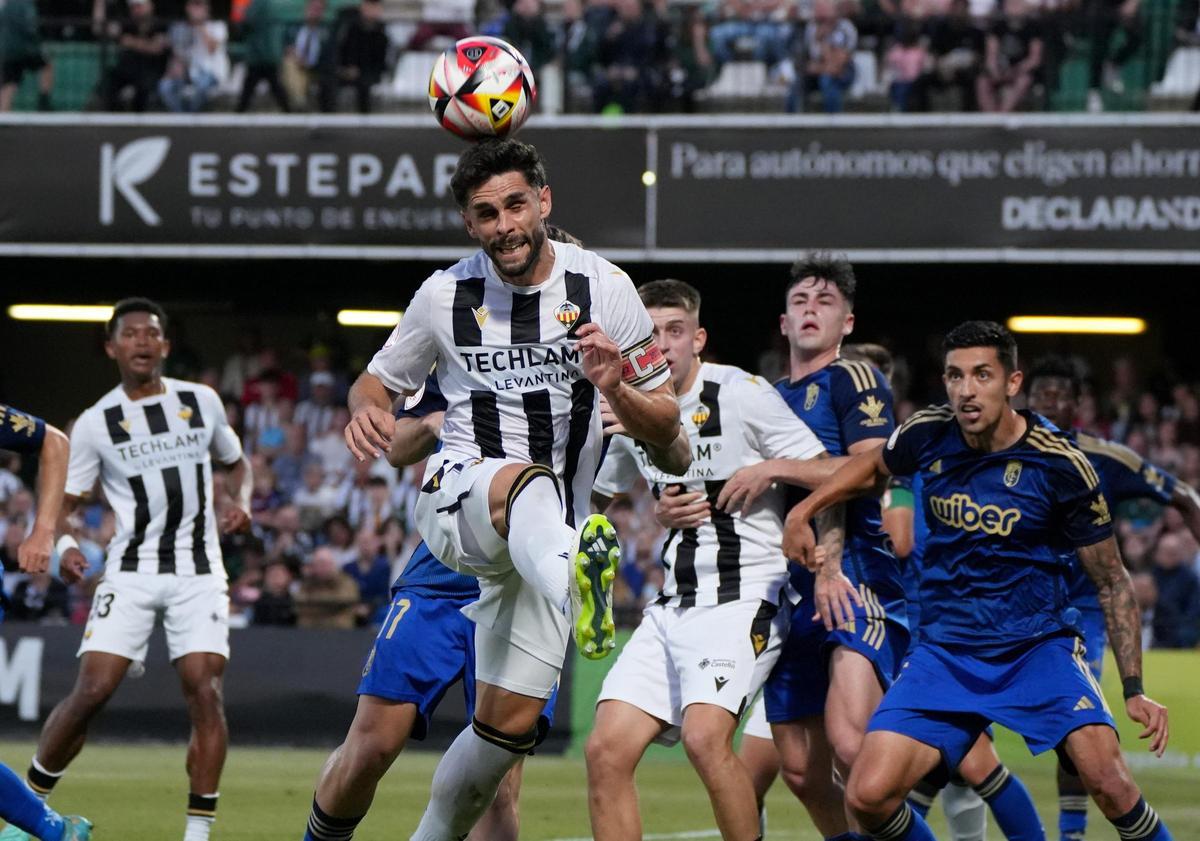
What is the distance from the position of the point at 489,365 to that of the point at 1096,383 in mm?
15069

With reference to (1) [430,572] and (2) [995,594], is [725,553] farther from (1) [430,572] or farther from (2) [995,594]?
(1) [430,572]

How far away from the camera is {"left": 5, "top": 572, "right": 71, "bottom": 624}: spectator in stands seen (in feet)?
49.1

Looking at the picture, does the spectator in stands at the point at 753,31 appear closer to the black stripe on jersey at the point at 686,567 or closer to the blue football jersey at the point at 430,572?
the black stripe on jersey at the point at 686,567

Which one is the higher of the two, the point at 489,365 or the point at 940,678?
the point at 489,365

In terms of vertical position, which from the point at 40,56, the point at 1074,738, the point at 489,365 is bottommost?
the point at 1074,738

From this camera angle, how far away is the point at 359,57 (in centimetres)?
1716

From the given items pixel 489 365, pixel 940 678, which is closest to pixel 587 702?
pixel 940 678

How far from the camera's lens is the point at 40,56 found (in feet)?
57.1

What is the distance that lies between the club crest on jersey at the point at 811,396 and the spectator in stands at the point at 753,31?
1014cm

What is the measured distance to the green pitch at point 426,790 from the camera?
928 cm

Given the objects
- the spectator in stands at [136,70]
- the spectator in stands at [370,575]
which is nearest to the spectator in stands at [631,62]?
the spectator in stands at [136,70]

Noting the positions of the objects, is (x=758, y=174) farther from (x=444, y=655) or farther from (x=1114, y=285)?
(x=444, y=655)

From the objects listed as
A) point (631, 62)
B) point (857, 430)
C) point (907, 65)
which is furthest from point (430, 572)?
point (907, 65)

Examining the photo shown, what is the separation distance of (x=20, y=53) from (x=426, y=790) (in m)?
9.42
